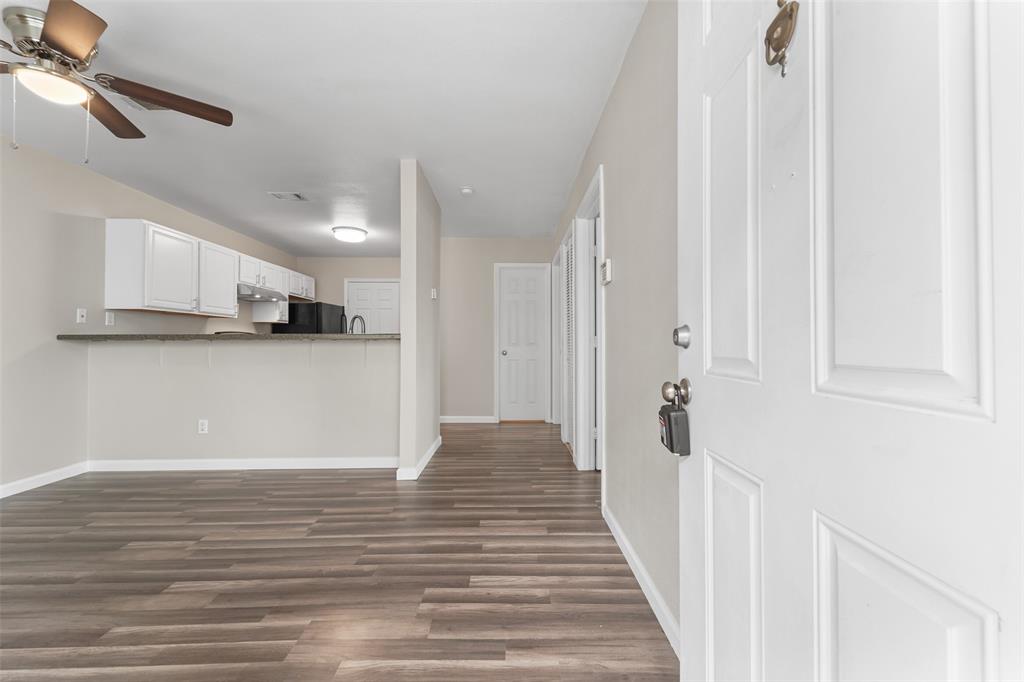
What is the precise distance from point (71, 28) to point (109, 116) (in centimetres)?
59

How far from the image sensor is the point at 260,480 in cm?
370

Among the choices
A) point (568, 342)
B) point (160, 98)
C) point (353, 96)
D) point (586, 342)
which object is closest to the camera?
point (160, 98)

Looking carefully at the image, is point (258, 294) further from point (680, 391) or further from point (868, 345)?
point (868, 345)

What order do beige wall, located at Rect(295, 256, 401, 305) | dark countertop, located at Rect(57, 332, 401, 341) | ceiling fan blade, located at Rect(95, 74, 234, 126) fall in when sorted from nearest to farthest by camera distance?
ceiling fan blade, located at Rect(95, 74, 234, 126)
dark countertop, located at Rect(57, 332, 401, 341)
beige wall, located at Rect(295, 256, 401, 305)

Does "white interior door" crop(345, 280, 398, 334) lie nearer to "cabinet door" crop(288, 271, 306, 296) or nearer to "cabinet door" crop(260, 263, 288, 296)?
"cabinet door" crop(288, 271, 306, 296)

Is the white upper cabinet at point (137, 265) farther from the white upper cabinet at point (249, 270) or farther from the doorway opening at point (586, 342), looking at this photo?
the doorway opening at point (586, 342)

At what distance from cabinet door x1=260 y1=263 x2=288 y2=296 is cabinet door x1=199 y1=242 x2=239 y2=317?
51 cm

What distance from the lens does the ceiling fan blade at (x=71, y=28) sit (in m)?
1.73

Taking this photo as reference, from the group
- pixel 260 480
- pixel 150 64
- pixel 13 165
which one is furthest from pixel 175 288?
pixel 150 64

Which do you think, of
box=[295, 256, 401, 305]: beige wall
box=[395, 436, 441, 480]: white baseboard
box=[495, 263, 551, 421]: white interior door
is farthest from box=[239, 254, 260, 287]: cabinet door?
box=[395, 436, 441, 480]: white baseboard

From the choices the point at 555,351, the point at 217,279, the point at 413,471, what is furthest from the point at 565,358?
the point at 217,279

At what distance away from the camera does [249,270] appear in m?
5.48

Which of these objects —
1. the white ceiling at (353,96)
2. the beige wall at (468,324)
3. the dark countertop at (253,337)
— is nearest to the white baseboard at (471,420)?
the beige wall at (468,324)

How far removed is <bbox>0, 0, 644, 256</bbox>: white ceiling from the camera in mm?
2088
